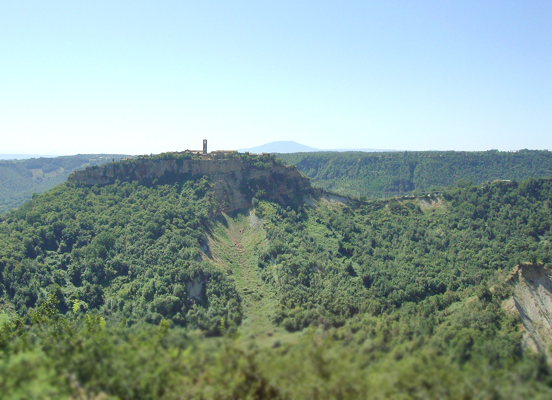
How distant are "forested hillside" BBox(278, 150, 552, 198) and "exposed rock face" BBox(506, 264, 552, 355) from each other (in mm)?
84014

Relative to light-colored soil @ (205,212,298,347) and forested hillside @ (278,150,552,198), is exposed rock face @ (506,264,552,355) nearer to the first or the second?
light-colored soil @ (205,212,298,347)

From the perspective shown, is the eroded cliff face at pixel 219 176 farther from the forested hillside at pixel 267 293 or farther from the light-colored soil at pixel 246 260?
the light-colored soil at pixel 246 260

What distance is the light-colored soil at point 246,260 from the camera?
1941 inches

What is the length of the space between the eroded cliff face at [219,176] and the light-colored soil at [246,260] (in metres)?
4.72

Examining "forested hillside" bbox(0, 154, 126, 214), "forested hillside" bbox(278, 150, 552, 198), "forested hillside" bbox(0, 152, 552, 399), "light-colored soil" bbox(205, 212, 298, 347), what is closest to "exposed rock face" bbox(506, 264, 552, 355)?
"forested hillside" bbox(0, 152, 552, 399)

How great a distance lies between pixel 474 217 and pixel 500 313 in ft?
131

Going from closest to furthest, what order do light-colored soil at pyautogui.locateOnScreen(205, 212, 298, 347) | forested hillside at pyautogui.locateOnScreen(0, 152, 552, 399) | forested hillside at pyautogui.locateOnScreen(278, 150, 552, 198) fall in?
forested hillside at pyautogui.locateOnScreen(0, 152, 552, 399) → light-colored soil at pyautogui.locateOnScreen(205, 212, 298, 347) → forested hillside at pyautogui.locateOnScreen(278, 150, 552, 198)

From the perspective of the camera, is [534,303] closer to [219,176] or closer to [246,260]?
[246,260]

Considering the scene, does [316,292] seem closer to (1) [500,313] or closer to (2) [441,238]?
(1) [500,313]

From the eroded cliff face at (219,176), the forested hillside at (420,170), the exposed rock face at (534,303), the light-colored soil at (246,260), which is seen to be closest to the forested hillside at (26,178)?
the eroded cliff face at (219,176)

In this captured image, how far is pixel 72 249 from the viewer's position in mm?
59312

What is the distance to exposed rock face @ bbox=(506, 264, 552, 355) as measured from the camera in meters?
41.6

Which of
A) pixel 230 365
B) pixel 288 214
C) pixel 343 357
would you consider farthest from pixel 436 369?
pixel 288 214

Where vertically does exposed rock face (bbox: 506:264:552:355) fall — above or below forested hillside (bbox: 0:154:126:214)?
below
